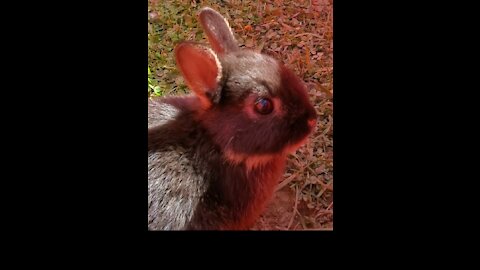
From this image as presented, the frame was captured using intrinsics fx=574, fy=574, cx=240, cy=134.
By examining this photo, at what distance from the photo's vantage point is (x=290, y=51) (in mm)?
2750

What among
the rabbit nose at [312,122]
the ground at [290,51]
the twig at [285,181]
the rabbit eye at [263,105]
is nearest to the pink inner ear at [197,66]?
the rabbit eye at [263,105]

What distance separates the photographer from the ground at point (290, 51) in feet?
8.53

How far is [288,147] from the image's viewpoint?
2451 millimetres

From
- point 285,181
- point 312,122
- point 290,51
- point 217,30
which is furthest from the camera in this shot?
point 285,181

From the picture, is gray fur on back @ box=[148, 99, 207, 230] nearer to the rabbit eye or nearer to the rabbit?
the rabbit

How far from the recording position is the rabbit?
7.73 feet

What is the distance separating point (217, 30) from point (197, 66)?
337 mm

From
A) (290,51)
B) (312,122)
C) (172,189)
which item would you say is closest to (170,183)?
(172,189)

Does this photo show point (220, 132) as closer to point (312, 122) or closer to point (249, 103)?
point (249, 103)

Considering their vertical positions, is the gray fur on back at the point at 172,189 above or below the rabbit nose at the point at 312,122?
below

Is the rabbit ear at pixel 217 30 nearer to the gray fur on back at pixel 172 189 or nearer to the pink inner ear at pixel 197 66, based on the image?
the pink inner ear at pixel 197 66

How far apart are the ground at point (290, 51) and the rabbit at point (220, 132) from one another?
15 cm

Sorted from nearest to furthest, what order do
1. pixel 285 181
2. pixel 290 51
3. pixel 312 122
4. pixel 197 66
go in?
pixel 197 66
pixel 312 122
pixel 290 51
pixel 285 181
